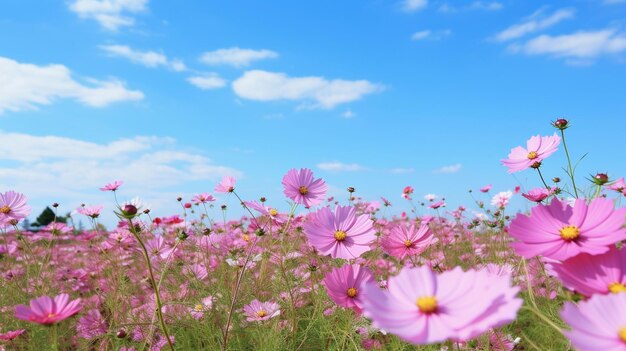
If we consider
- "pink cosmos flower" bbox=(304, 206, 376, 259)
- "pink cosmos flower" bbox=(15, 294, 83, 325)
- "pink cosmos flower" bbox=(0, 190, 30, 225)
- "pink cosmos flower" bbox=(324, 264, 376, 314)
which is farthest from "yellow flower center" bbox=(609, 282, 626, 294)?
"pink cosmos flower" bbox=(0, 190, 30, 225)

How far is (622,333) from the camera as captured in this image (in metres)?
0.51

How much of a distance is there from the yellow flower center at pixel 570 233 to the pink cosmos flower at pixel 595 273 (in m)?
0.06

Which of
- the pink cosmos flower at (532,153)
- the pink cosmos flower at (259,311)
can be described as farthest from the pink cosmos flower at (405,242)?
the pink cosmos flower at (259,311)

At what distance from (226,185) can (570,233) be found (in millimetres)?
1562

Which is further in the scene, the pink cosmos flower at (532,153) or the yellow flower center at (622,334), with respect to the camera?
the pink cosmos flower at (532,153)

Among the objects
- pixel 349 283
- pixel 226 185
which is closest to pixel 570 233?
pixel 349 283

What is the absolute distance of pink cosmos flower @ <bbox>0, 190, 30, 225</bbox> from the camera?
1937mm

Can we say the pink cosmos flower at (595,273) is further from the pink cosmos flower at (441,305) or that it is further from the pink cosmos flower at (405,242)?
the pink cosmos flower at (405,242)

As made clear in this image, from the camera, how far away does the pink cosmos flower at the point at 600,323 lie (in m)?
0.50

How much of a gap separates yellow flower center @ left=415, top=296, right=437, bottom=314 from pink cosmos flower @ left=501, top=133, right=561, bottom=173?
792 mm

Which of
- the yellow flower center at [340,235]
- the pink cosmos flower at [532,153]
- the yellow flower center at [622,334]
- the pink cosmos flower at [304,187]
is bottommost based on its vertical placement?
the yellow flower center at [622,334]

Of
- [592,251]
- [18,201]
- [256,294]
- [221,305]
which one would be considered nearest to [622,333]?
[592,251]

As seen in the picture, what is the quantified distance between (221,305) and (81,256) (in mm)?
3477

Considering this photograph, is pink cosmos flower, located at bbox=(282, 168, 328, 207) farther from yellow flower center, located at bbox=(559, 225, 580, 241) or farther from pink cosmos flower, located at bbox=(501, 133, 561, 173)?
yellow flower center, located at bbox=(559, 225, 580, 241)
